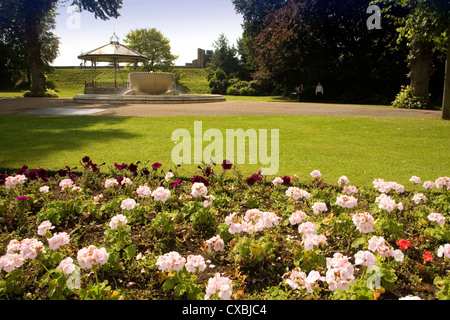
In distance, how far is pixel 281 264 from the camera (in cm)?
285

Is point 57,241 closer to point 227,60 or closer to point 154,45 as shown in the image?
point 227,60

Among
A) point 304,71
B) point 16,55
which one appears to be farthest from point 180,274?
point 16,55

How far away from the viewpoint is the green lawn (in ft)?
18.0

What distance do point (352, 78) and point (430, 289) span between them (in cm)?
2908

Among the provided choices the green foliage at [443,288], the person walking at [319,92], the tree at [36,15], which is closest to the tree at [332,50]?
the person walking at [319,92]

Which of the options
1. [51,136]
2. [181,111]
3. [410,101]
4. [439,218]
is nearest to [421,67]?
[410,101]

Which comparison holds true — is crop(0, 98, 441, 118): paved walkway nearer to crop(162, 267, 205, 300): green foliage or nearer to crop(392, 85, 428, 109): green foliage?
crop(392, 85, 428, 109): green foliage

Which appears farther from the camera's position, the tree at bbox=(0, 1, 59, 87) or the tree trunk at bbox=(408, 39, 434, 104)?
the tree at bbox=(0, 1, 59, 87)

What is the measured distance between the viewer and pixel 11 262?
230cm

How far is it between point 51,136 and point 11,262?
20.5 ft

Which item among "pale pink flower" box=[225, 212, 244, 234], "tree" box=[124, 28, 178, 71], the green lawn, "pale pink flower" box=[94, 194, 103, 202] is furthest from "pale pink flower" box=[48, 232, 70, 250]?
"tree" box=[124, 28, 178, 71]

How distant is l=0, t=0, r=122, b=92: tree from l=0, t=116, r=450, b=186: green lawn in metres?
16.7

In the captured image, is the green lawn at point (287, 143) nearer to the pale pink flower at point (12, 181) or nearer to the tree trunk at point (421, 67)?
the pale pink flower at point (12, 181)

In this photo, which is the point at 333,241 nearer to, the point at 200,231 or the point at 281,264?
the point at 281,264
